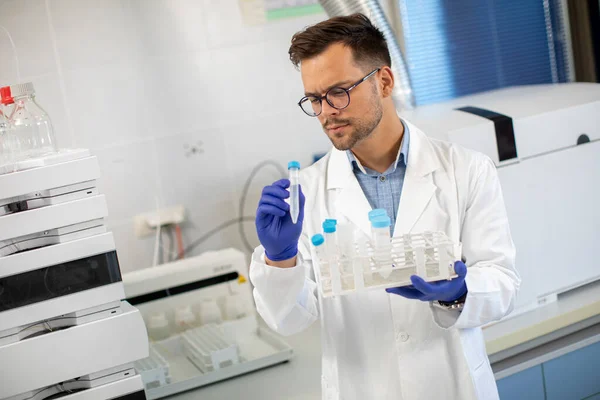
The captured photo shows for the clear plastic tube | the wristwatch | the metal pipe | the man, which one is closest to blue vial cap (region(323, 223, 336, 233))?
the clear plastic tube

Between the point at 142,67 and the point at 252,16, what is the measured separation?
0.46 metres

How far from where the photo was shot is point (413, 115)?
2072 mm

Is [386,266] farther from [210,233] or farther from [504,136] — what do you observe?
[210,233]

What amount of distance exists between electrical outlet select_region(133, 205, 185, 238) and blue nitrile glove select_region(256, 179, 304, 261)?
1.06 meters

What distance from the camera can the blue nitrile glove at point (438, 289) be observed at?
1209mm

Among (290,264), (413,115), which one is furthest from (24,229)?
(413,115)

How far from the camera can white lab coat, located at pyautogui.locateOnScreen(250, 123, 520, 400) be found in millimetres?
1431

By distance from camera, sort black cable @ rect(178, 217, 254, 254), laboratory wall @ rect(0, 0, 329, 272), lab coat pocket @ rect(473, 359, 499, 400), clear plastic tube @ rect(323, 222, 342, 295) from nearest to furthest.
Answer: clear plastic tube @ rect(323, 222, 342, 295)
lab coat pocket @ rect(473, 359, 499, 400)
laboratory wall @ rect(0, 0, 329, 272)
black cable @ rect(178, 217, 254, 254)

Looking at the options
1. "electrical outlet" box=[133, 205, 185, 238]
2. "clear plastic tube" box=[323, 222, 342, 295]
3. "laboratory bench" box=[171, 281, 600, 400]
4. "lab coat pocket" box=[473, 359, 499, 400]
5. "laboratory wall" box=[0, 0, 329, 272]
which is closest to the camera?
"clear plastic tube" box=[323, 222, 342, 295]

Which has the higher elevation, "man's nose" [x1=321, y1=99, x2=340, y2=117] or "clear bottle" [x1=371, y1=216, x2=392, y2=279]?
"man's nose" [x1=321, y1=99, x2=340, y2=117]

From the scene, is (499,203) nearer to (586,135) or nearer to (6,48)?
(586,135)

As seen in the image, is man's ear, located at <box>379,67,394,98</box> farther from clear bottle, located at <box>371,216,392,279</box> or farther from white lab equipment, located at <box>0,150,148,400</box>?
white lab equipment, located at <box>0,150,148,400</box>

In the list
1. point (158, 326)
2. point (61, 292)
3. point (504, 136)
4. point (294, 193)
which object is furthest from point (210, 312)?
point (504, 136)

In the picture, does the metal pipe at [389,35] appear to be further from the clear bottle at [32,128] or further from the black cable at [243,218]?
the clear bottle at [32,128]
